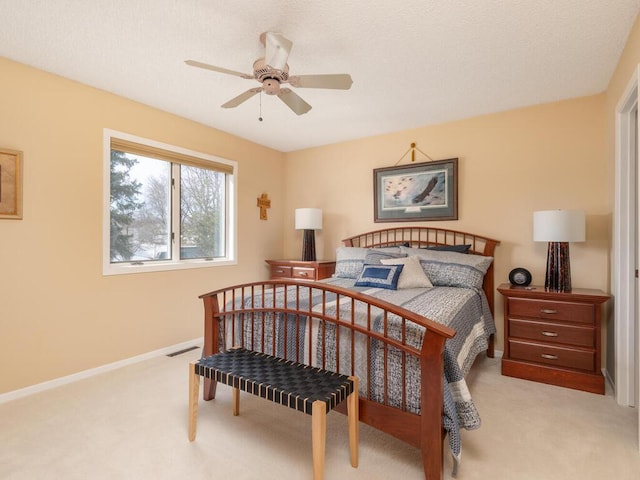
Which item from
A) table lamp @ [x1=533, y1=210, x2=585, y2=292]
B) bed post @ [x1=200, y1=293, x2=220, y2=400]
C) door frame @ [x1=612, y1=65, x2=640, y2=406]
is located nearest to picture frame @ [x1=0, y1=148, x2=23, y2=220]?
bed post @ [x1=200, y1=293, x2=220, y2=400]

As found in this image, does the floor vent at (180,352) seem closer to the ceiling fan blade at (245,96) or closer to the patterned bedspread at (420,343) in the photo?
the patterned bedspread at (420,343)

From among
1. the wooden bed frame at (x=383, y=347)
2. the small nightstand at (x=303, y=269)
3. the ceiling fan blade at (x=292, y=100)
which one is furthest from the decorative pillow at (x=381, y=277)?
the ceiling fan blade at (x=292, y=100)

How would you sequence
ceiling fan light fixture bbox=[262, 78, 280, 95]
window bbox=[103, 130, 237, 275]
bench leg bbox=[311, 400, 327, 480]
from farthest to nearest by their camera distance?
window bbox=[103, 130, 237, 275], ceiling fan light fixture bbox=[262, 78, 280, 95], bench leg bbox=[311, 400, 327, 480]

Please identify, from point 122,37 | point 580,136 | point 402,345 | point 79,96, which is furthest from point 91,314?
point 580,136

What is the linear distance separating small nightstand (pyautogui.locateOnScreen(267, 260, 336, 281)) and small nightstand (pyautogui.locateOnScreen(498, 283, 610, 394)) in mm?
1972

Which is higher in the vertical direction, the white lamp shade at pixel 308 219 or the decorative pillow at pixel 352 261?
the white lamp shade at pixel 308 219

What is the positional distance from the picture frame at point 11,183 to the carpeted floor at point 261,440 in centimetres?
137

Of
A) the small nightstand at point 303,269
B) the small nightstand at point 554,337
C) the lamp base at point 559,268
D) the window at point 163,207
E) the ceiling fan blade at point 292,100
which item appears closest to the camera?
the ceiling fan blade at point 292,100

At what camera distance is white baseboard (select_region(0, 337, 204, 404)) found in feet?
8.07

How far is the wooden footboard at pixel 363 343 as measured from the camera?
5.03 feet

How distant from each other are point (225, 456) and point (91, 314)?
1.90 m

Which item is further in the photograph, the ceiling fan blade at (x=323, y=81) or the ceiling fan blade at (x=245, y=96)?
the ceiling fan blade at (x=245, y=96)

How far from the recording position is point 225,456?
1.80 metres

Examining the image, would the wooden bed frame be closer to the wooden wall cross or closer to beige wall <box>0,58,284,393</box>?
beige wall <box>0,58,284,393</box>
